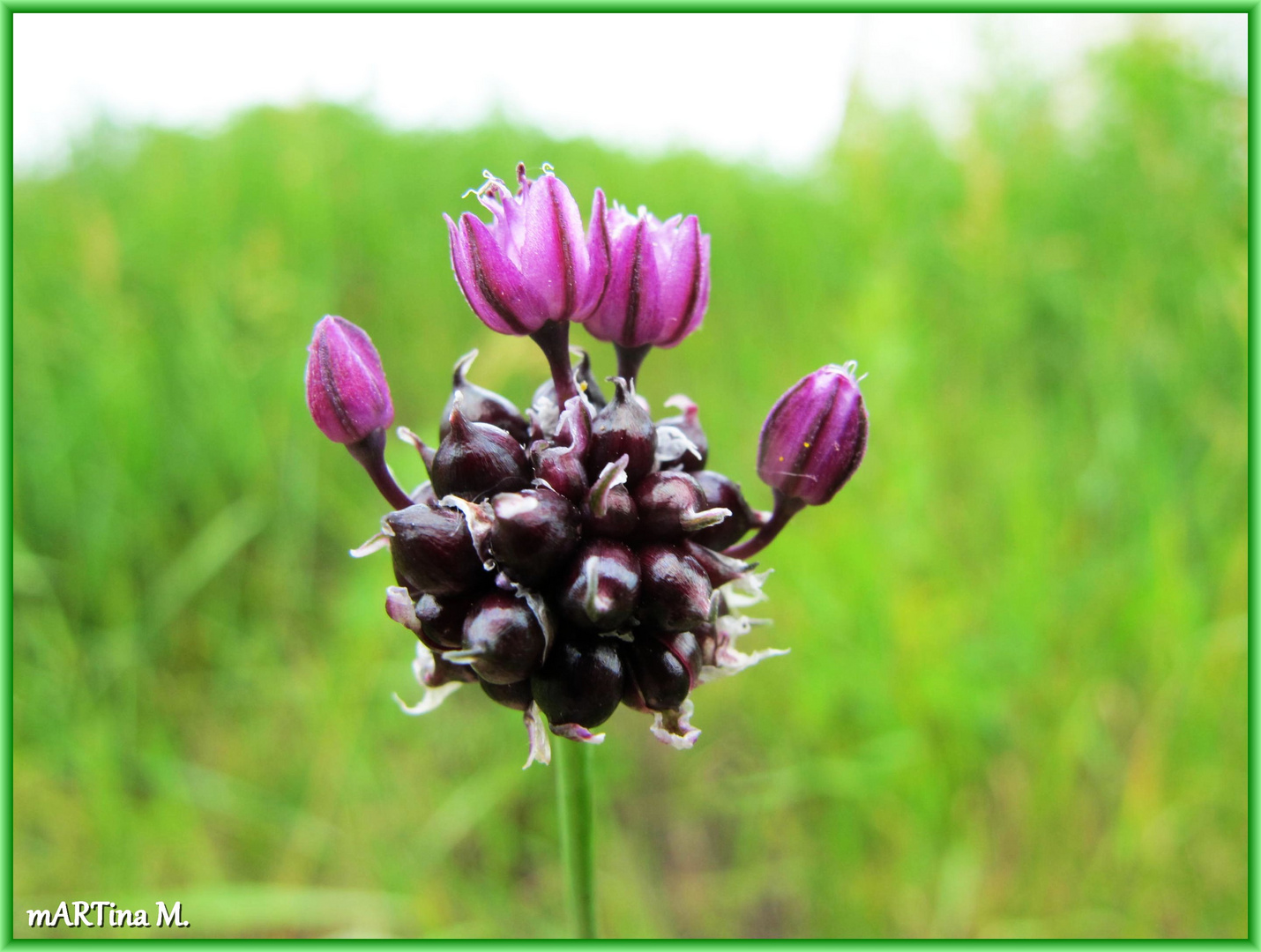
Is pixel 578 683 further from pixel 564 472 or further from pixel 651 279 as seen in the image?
pixel 651 279

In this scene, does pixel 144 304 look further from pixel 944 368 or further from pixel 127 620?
pixel 944 368

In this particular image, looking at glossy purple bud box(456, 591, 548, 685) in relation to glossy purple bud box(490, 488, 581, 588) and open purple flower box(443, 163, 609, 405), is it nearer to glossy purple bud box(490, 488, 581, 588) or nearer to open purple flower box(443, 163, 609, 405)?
glossy purple bud box(490, 488, 581, 588)

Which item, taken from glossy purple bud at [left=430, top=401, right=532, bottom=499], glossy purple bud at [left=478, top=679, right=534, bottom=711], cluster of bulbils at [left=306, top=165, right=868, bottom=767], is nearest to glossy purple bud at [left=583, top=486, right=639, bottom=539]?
cluster of bulbils at [left=306, top=165, right=868, bottom=767]

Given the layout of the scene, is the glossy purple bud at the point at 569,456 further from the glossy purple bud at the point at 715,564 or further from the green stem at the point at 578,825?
the green stem at the point at 578,825

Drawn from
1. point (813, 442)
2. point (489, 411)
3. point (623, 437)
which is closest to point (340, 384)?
point (489, 411)

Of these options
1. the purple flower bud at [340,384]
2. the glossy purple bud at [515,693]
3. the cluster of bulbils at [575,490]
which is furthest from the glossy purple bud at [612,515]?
the purple flower bud at [340,384]

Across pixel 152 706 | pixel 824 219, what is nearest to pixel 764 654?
pixel 152 706
